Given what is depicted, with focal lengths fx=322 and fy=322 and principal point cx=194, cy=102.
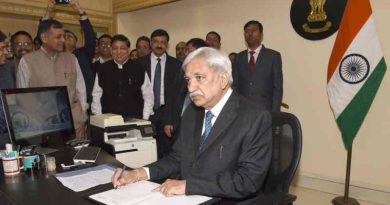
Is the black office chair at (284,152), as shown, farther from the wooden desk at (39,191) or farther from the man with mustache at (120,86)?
the man with mustache at (120,86)

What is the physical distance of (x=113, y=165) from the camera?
1.71m

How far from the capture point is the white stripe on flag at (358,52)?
9.04ft

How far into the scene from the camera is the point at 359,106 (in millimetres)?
2863

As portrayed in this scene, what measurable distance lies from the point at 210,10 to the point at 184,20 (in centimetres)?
51

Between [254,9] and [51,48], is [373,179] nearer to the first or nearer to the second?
[254,9]

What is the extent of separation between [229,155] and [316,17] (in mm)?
2618

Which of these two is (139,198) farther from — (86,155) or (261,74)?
(261,74)

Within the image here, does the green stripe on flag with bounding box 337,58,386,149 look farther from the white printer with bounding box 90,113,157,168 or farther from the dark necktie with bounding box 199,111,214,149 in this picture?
the dark necktie with bounding box 199,111,214,149

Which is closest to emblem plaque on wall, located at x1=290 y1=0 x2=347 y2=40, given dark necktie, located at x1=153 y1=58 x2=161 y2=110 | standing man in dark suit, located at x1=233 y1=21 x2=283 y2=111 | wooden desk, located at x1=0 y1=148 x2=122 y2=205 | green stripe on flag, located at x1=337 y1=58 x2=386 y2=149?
standing man in dark suit, located at x1=233 y1=21 x2=283 y2=111

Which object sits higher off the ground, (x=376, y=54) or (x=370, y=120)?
(x=376, y=54)

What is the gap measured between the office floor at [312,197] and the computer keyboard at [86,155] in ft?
7.03

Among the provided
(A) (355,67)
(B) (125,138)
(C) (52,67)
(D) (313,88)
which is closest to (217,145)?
(B) (125,138)

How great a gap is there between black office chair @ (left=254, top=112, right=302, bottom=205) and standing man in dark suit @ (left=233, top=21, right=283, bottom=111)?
1809 millimetres

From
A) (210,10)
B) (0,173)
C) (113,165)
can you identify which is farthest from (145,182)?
(210,10)
